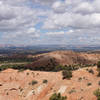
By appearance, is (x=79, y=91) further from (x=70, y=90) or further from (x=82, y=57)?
(x=82, y=57)

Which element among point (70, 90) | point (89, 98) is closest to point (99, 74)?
point (70, 90)

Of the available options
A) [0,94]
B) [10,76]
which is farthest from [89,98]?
[10,76]

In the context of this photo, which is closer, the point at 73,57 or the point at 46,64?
the point at 46,64

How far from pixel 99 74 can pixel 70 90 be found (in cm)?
1015

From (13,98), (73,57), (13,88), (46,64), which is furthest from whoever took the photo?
(73,57)

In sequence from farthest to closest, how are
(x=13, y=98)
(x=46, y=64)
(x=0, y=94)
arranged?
(x=46, y=64) → (x=0, y=94) → (x=13, y=98)

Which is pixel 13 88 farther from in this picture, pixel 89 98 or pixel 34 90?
pixel 89 98

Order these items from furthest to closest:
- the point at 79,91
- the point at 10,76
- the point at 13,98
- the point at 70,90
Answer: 1. the point at 10,76
2. the point at 13,98
3. the point at 70,90
4. the point at 79,91

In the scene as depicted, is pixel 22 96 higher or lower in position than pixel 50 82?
lower

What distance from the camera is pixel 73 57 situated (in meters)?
139

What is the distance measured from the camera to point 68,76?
32219 millimetres

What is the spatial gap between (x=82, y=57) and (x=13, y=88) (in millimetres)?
116319

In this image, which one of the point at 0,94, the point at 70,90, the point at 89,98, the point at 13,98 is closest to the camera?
the point at 89,98

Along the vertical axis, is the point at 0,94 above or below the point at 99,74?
below
